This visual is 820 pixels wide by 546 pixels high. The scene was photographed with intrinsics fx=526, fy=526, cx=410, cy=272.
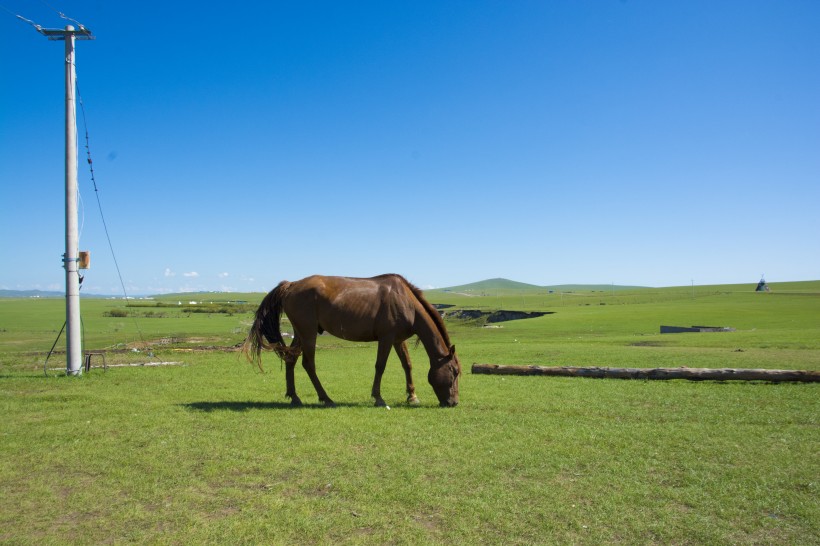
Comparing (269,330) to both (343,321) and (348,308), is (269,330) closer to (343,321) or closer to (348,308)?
(343,321)

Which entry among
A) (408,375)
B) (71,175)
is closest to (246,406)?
(408,375)

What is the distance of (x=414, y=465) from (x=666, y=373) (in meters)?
9.87

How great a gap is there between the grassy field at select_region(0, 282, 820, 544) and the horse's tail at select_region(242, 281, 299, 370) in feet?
3.86

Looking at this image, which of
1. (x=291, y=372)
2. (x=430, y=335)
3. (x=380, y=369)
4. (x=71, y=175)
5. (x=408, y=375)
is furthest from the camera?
(x=71, y=175)

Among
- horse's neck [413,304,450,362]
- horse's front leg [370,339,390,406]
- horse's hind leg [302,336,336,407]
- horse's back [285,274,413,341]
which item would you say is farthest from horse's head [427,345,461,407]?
horse's hind leg [302,336,336,407]

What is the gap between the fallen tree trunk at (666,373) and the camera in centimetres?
1318

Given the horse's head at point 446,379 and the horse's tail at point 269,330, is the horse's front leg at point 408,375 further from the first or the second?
the horse's tail at point 269,330

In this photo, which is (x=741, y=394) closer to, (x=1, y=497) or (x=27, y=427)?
(x=1, y=497)

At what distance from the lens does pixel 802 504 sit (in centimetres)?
567

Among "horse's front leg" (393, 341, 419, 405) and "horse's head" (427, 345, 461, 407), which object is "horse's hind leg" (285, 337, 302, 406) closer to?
"horse's front leg" (393, 341, 419, 405)

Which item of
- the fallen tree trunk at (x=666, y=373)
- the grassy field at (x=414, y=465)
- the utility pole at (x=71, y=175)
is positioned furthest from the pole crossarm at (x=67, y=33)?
the fallen tree trunk at (x=666, y=373)

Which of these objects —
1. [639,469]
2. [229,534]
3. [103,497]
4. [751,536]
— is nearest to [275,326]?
[103,497]

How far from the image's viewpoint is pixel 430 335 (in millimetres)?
11742

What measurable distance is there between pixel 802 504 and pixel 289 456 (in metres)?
6.24
